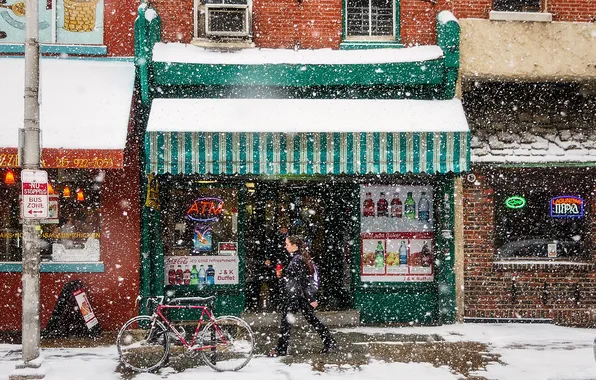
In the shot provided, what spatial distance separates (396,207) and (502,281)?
2302mm

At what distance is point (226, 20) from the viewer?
1064 cm

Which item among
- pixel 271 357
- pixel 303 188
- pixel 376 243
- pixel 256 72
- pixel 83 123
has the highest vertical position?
pixel 256 72

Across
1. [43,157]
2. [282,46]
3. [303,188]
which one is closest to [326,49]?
[282,46]

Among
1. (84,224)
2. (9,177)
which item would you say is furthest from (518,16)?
(9,177)

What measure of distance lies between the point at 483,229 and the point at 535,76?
2.79 metres

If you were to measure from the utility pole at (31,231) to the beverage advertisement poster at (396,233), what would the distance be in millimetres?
5456

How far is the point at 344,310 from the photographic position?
11.0 meters

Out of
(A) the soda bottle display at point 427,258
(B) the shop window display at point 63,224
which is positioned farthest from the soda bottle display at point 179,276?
(A) the soda bottle display at point 427,258

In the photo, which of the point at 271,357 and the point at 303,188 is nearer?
the point at 271,357

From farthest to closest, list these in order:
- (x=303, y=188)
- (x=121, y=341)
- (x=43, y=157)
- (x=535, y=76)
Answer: (x=303, y=188), (x=535, y=76), (x=43, y=157), (x=121, y=341)

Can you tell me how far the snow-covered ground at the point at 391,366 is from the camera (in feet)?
25.4

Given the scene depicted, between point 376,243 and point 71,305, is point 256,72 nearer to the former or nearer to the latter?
point 376,243

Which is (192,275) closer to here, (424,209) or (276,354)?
(276,354)

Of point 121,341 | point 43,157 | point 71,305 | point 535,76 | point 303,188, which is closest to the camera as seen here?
point 121,341
